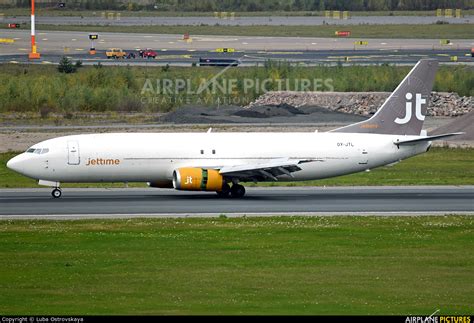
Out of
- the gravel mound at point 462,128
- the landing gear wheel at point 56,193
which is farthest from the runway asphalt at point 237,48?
→ the landing gear wheel at point 56,193

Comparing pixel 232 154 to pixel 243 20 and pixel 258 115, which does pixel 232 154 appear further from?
pixel 243 20

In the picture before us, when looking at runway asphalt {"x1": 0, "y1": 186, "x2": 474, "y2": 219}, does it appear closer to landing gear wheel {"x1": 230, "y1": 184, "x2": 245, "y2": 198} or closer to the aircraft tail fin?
landing gear wheel {"x1": 230, "y1": 184, "x2": 245, "y2": 198}

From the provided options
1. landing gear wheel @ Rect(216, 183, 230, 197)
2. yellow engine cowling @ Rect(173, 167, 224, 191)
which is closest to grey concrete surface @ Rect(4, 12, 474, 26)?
landing gear wheel @ Rect(216, 183, 230, 197)

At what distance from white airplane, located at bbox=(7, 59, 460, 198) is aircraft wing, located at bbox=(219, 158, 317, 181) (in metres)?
0.05

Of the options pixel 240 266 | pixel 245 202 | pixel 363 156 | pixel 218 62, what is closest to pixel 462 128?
pixel 363 156

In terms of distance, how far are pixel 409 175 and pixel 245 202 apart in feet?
49.5

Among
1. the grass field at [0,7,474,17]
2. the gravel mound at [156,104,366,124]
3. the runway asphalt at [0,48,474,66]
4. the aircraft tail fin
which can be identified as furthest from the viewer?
the grass field at [0,7,474,17]

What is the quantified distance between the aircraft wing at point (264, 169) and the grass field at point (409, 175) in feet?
20.1

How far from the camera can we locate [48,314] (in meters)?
27.2

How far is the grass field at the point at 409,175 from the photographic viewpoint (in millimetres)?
61969

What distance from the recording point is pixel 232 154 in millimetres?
55531

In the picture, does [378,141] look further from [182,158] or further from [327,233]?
[327,233]

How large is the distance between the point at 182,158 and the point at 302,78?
5661 centimetres

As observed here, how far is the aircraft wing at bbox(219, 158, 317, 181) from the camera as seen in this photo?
2132 inches
